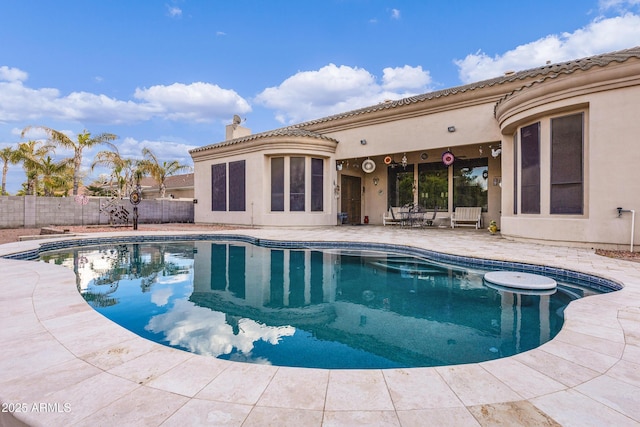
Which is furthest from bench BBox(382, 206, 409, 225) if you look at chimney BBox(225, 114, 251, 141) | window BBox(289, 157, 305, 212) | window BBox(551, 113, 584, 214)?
chimney BBox(225, 114, 251, 141)

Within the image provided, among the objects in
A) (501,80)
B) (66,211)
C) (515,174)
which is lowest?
(66,211)

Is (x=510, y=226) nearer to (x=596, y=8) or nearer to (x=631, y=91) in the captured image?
(x=631, y=91)

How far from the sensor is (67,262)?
22.0ft

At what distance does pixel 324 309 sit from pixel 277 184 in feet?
31.2

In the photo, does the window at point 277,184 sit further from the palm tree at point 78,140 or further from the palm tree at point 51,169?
the palm tree at point 51,169

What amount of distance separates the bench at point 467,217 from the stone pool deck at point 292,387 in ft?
33.7

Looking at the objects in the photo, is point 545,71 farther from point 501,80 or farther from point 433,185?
point 433,185

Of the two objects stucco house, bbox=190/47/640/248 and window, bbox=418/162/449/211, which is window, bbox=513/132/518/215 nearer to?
stucco house, bbox=190/47/640/248

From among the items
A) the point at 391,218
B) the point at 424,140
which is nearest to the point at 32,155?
the point at 391,218

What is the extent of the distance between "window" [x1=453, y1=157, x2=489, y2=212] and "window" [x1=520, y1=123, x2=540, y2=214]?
4276 mm

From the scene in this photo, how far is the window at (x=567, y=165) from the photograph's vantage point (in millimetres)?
7051

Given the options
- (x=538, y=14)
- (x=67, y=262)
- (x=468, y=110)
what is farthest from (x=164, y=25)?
(x=538, y=14)

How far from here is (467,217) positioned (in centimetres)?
1267

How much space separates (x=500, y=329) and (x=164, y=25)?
16.2 meters
